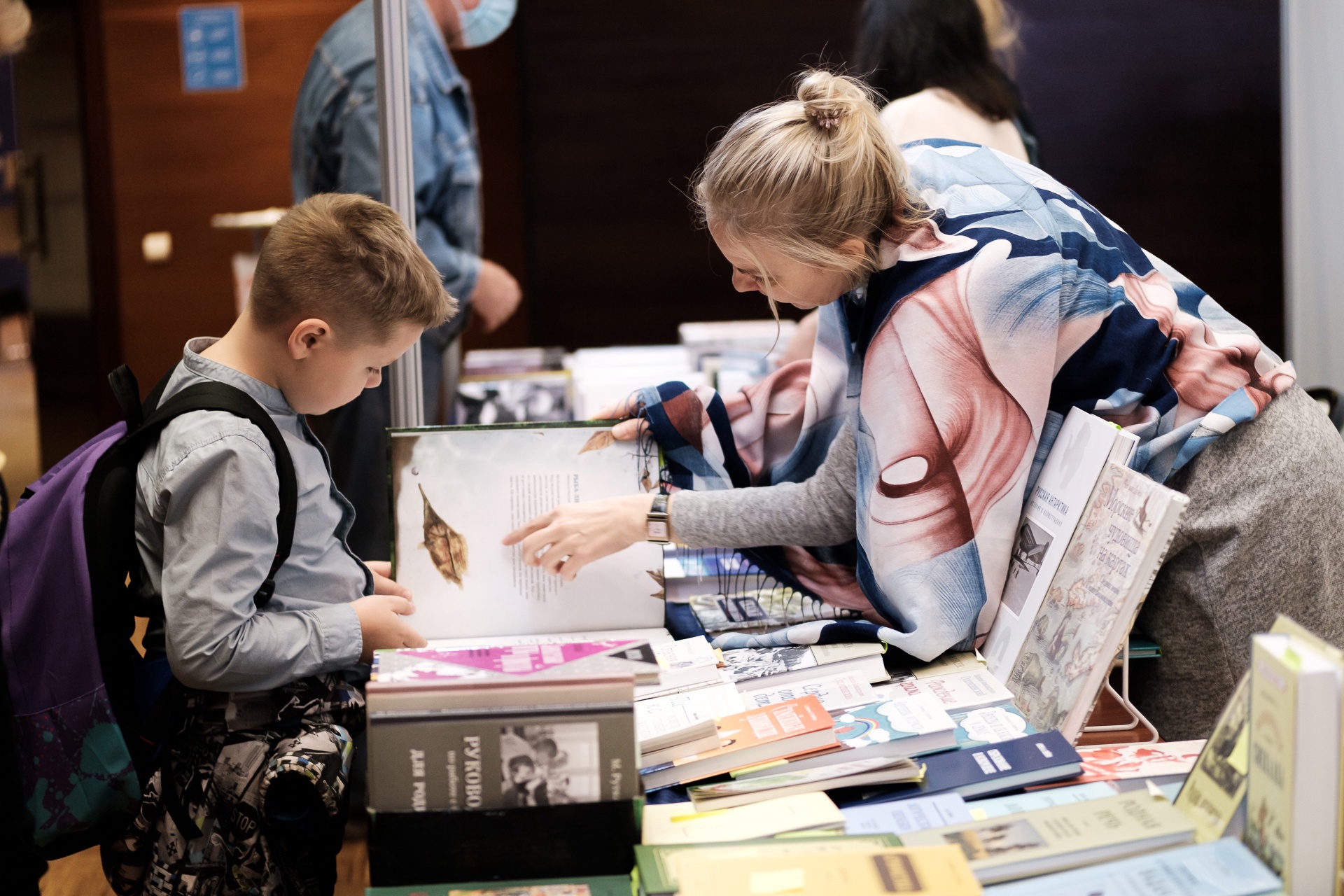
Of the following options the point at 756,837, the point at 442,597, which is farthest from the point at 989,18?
the point at 756,837

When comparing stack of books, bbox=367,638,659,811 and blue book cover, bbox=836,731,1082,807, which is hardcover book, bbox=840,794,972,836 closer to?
blue book cover, bbox=836,731,1082,807

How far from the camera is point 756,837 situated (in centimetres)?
97

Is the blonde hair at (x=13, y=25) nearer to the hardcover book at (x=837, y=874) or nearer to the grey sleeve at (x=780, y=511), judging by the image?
the grey sleeve at (x=780, y=511)

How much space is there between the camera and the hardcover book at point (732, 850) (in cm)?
89

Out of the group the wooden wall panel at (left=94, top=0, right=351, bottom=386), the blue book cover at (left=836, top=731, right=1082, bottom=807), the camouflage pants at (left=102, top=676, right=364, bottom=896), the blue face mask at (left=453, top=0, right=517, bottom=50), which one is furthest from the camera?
the wooden wall panel at (left=94, top=0, right=351, bottom=386)

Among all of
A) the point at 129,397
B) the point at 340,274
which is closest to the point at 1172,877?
the point at 340,274

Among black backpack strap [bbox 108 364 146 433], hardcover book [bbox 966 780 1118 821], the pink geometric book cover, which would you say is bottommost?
hardcover book [bbox 966 780 1118 821]

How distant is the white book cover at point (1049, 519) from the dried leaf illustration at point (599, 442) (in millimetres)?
528

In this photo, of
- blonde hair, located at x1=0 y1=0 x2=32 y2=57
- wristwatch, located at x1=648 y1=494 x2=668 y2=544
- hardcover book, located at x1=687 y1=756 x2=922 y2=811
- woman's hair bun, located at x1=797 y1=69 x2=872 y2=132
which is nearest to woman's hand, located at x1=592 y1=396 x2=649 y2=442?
wristwatch, located at x1=648 y1=494 x2=668 y2=544

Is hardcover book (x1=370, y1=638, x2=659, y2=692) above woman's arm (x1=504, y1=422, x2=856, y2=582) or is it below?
above

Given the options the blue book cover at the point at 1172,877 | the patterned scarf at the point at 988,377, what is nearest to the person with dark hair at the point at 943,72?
the patterned scarf at the point at 988,377

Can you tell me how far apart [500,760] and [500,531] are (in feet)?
1.86

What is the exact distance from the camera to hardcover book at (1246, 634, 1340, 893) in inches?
32.5

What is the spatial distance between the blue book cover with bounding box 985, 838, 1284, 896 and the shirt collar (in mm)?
859
